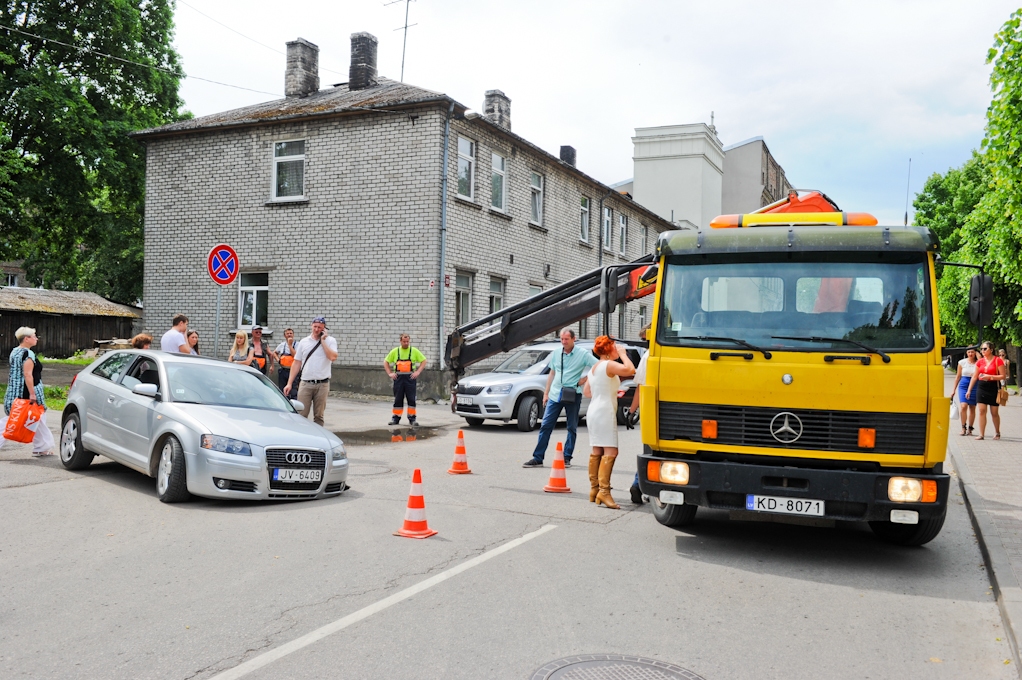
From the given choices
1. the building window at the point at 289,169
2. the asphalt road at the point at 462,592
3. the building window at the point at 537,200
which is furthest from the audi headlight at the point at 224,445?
the building window at the point at 537,200

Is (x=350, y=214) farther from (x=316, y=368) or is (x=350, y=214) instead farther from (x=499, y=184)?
(x=316, y=368)

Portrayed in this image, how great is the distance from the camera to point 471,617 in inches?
193

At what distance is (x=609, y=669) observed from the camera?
4.20 meters

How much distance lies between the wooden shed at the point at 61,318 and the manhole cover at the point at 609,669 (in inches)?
1544

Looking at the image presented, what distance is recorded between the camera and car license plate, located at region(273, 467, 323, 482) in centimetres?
820

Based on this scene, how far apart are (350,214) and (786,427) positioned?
16893 millimetres

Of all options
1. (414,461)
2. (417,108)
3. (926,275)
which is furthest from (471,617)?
(417,108)

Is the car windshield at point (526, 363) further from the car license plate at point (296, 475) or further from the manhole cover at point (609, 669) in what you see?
the manhole cover at point (609, 669)

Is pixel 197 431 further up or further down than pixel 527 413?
further up

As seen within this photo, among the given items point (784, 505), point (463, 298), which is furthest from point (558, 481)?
point (463, 298)

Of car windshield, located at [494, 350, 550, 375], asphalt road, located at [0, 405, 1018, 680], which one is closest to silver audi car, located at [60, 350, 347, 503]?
asphalt road, located at [0, 405, 1018, 680]

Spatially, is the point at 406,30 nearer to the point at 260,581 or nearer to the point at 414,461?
the point at 414,461

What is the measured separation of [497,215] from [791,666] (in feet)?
65.6

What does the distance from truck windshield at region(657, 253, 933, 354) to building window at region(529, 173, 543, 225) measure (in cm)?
1965
